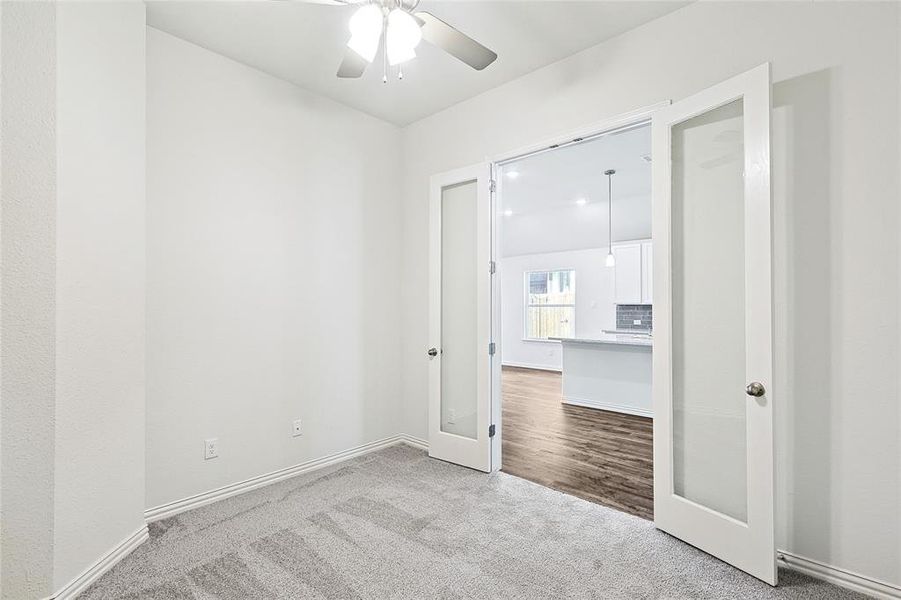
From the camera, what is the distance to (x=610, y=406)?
5180mm

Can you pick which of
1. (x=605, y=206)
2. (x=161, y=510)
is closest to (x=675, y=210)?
(x=161, y=510)

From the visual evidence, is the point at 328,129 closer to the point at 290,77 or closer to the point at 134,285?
the point at 290,77

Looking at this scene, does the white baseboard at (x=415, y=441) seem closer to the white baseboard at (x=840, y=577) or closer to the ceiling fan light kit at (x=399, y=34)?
the white baseboard at (x=840, y=577)

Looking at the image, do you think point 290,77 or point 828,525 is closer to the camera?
point 828,525

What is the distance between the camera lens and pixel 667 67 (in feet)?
7.97

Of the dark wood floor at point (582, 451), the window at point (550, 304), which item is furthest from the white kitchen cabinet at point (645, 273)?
the dark wood floor at point (582, 451)

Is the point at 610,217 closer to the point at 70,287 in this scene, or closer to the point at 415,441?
the point at 415,441

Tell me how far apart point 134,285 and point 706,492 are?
3.22m

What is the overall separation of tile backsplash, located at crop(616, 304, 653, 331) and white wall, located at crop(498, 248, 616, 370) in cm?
13

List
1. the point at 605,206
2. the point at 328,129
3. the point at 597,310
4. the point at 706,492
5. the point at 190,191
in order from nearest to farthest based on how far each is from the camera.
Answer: the point at 706,492, the point at 190,191, the point at 328,129, the point at 605,206, the point at 597,310

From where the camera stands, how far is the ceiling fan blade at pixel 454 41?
1.87 m

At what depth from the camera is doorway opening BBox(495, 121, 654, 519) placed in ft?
10.9

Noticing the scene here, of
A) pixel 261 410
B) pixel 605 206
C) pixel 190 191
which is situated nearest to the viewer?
pixel 190 191

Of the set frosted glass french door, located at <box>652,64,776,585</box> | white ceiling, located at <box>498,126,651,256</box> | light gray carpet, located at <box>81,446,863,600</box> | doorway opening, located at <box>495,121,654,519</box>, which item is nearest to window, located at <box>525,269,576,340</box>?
doorway opening, located at <box>495,121,654,519</box>
